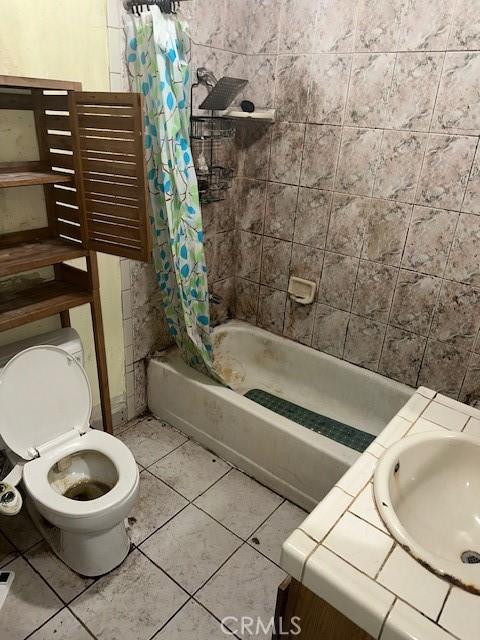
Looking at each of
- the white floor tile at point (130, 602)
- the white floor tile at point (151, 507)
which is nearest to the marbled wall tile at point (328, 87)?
the white floor tile at point (151, 507)

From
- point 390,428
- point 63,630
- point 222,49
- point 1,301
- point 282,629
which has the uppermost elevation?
point 222,49

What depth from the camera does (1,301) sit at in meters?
1.73

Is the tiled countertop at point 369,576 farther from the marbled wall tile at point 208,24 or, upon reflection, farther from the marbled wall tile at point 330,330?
the marbled wall tile at point 208,24

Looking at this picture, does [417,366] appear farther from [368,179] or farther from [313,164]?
[313,164]

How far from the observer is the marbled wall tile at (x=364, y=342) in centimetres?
232

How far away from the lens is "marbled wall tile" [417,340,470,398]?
6.82 ft

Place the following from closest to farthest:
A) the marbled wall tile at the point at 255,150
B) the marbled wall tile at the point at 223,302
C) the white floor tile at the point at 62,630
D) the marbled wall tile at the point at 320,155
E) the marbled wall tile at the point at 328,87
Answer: the white floor tile at the point at 62,630
the marbled wall tile at the point at 328,87
the marbled wall tile at the point at 320,155
the marbled wall tile at the point at 255,150
the marbled wall tile at the point at 223,302

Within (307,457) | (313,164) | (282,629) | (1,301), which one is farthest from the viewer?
(313,164)

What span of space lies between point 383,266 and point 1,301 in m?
1.71

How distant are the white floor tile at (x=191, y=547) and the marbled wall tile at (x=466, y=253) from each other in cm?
151

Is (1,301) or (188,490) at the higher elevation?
(1,301)

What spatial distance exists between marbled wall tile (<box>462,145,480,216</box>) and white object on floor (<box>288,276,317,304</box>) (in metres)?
0.86

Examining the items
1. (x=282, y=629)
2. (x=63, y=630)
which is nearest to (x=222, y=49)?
(x=282, y=629)

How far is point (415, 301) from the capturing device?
214 centimetres
